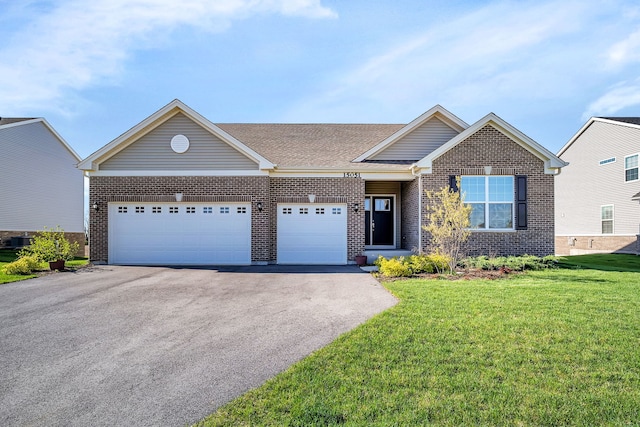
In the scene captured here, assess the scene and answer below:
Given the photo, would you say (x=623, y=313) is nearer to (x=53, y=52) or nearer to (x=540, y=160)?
(x=540, y=160)

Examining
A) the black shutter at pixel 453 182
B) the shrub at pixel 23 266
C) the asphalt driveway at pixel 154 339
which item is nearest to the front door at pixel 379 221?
the black shutter at pixel 453 182

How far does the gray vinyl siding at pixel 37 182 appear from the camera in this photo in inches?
776

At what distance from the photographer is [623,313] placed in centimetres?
625

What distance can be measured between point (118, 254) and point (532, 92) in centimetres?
1626

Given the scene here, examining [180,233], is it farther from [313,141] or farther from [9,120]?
[9,120]

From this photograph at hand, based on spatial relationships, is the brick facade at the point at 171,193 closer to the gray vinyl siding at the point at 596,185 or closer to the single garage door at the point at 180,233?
the single garage door at the point at 180,233

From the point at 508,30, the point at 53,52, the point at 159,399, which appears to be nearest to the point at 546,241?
the point at 508,30

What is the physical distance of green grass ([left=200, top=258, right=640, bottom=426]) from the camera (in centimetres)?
330

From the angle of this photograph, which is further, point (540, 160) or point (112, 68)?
point (540, 160)

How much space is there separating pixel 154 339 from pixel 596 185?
87.6 ft

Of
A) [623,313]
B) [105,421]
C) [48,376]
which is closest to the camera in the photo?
[105,421]

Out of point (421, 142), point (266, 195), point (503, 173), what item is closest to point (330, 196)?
point (266, 195)

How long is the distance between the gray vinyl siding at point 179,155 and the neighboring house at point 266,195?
0.04 metres

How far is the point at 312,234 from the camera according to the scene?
13906 millimetres
